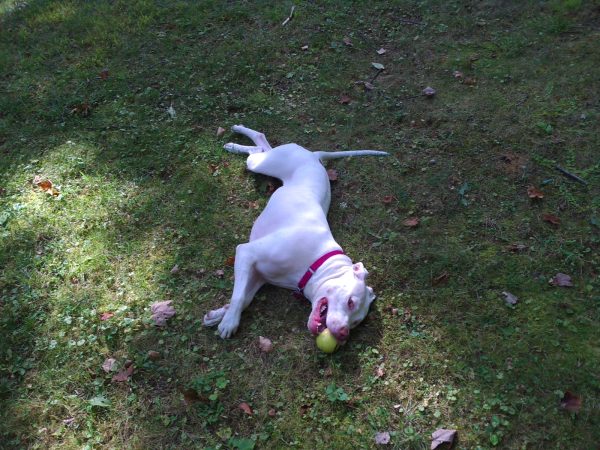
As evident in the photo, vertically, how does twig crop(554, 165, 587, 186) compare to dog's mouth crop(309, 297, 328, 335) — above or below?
below

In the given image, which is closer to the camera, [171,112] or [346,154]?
[346,154]

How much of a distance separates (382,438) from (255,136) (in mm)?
3609

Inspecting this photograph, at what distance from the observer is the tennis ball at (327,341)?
3883 millimetres

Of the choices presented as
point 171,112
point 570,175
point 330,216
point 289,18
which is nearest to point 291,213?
point 330,216

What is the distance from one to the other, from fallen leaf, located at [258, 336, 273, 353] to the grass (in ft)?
0.19

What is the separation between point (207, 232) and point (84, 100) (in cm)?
303

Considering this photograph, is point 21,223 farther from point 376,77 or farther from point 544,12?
point 544,12

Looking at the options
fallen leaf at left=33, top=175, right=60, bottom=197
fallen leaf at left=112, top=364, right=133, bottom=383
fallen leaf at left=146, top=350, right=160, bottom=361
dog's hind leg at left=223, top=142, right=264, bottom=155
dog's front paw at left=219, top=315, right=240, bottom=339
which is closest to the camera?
fallen leaf at left=112, top=364, right=133, bottom=383

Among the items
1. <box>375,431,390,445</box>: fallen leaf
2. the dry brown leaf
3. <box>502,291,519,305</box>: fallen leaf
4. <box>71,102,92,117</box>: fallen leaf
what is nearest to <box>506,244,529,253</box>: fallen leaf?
<box>502,291,519,305</box>: fallen leaf

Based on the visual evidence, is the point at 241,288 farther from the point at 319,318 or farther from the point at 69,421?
the point at 69,421

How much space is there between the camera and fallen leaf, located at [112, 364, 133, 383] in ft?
12.7

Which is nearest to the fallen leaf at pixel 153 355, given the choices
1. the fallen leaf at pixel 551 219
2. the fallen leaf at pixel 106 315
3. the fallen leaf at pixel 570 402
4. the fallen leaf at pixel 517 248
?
the fallen leaf at pixel 106 315

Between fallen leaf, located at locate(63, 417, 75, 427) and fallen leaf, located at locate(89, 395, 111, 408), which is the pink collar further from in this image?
fallen leaf, located at locate(63, 417, 75, 427)

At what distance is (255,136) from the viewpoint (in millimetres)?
5930
